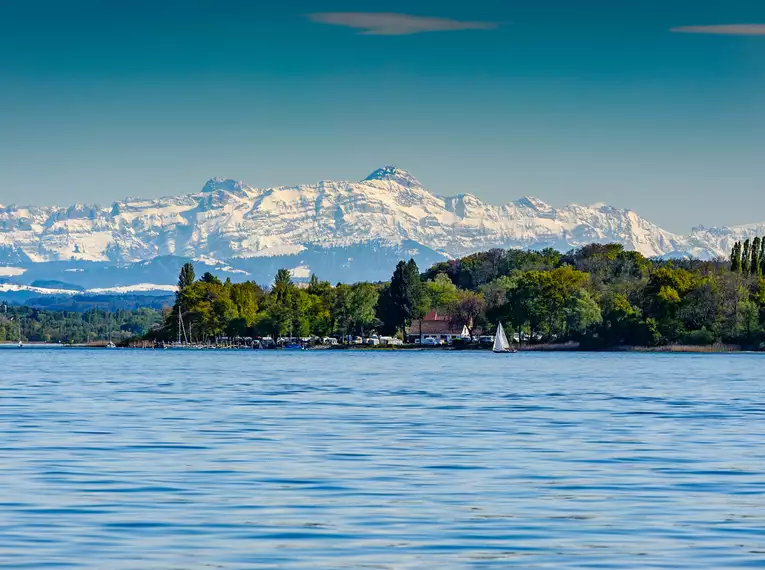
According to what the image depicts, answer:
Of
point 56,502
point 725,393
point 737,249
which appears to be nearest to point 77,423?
point 56,502

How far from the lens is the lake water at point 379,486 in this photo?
1698 centimetres

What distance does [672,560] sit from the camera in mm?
16500

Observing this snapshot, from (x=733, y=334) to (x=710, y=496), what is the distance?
511 feet

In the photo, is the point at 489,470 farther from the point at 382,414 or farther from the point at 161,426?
the point at 382,414

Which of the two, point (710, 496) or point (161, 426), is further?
point (161, 426)

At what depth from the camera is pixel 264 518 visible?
1956cm

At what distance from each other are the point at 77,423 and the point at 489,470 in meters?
15.1

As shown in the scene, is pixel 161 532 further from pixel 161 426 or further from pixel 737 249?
pixel 737 249

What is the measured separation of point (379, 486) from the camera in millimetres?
23219

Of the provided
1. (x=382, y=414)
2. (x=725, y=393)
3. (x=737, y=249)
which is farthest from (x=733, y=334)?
(x=382, y=414)

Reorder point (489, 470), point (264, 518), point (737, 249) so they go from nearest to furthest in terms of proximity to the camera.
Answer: point (264, 518) < point (489, 470) < point (737, 249)

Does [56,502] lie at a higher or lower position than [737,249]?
lower

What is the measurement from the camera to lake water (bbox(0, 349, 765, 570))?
17.0 meters

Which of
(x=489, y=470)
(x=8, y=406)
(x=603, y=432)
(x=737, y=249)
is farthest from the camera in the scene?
(x=737, y=249)
